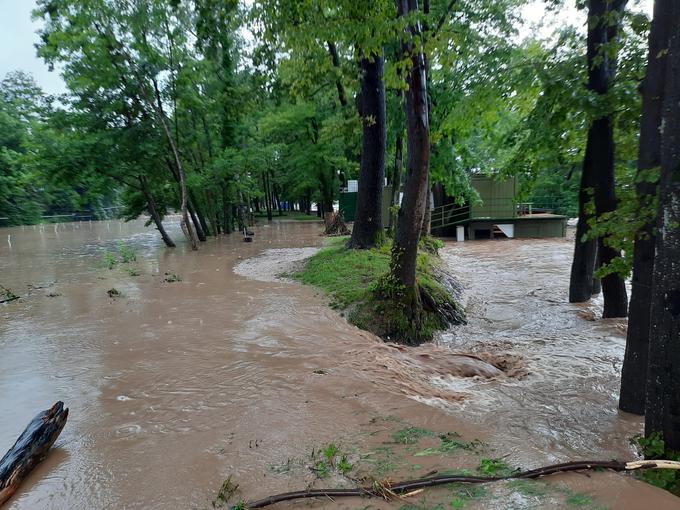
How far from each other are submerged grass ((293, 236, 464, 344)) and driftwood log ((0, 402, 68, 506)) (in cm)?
454

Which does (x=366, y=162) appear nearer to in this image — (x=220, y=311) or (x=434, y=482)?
(x=220, y=311)

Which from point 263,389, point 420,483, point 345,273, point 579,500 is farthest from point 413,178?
point 579,500

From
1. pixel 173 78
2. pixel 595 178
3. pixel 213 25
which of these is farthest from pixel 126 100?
pixel 595 178

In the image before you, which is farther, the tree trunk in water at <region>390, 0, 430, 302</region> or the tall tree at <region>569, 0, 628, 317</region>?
the tall tree at <region>569, 0, 628, 317</region>

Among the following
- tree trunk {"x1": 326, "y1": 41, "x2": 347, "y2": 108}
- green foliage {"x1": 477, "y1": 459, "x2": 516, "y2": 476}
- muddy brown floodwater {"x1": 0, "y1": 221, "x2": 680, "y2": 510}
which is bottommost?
muddy brown floodwater {"x1": 0, "y1": 221, "x2": 680, "y2": 510}

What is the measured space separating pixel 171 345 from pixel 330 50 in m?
8.91

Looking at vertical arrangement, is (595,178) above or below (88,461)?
above

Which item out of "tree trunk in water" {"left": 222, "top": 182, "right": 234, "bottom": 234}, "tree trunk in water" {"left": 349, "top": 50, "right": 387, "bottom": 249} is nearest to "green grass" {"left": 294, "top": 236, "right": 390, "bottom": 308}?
"tree trunk in water" {"left": 349, "top": 50, "right": 387, "bottom": 249}

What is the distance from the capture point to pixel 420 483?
2.71m

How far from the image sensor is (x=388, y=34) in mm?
5668

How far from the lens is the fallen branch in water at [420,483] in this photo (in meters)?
2.66

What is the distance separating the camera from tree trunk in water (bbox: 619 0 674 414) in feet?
12.4

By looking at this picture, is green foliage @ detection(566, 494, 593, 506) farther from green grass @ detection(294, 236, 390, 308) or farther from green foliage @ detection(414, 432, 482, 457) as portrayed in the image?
green grass @ detection(294, 236, 390, 308)

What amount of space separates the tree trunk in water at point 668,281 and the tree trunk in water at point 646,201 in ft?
3.34
